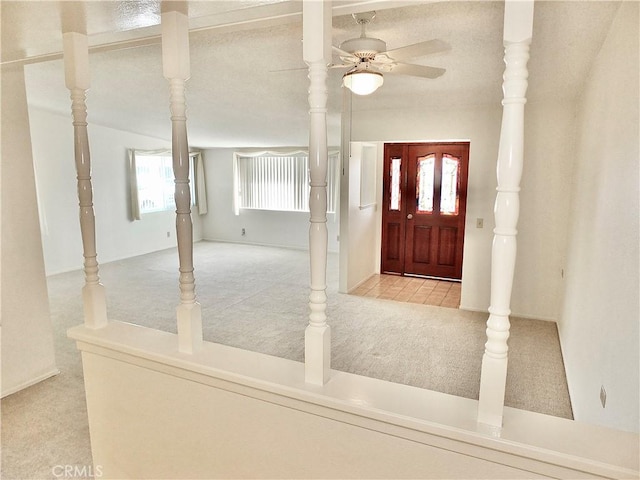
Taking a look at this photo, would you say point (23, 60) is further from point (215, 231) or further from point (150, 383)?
point (215, 231)

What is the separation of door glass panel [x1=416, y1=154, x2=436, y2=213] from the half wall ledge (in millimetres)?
5052

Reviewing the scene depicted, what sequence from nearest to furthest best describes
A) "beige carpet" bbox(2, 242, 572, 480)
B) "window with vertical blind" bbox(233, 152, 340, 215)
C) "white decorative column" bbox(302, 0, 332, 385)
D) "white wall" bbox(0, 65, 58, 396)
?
"white decorative column" bbox(302, 0, 332, 385)
"beige carpet" bbox(2, 242, 572, 480)
"white wall" bbox(0, 65, 58, 396)
"window with vertical blind" bbox(233, 152, 340, 215)

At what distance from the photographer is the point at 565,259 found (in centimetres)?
397

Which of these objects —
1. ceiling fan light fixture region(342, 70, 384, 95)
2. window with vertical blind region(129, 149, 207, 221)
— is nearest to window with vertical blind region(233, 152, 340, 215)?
window with vertical blind region(129, 149, 207, 221)

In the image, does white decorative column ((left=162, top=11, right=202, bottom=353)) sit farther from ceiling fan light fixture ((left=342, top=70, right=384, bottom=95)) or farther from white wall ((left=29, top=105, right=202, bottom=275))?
white wall ((left=29, top=105, right=202, bottom=275))

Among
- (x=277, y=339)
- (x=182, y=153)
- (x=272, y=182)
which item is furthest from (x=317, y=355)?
(x=272, y=182)

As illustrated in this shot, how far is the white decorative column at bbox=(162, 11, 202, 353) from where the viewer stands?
1591 millimetres

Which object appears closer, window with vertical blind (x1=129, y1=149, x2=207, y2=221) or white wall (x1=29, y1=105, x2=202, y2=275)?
white wall (x1=29, y1=105, x2=202, y2=275)

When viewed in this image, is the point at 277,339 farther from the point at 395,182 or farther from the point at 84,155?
the point at 395,182

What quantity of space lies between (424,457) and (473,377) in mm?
2055

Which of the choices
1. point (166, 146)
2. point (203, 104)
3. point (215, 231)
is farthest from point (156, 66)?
point (215, 231)

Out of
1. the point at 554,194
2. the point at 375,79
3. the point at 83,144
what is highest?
the point at 375,79

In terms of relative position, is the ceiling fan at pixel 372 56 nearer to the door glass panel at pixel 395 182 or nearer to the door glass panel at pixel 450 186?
the door glass panel at pixel 450 186

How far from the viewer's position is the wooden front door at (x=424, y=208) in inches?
236
